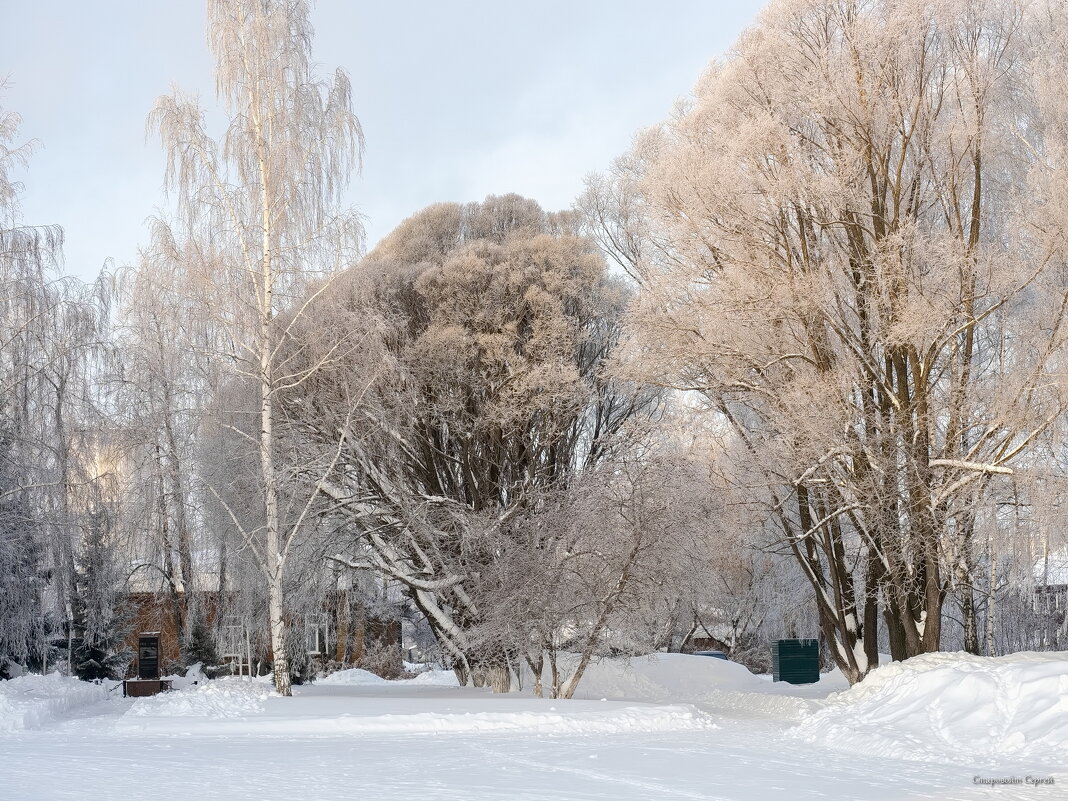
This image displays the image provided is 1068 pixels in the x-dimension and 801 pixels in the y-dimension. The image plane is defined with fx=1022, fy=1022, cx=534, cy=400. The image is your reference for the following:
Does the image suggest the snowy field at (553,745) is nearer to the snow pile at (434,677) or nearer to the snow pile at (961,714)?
the snow pile at (961,714)

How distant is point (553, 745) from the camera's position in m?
12.6

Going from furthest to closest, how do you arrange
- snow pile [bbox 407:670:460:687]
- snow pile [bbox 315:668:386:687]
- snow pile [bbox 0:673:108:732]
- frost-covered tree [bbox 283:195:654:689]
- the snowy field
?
snow pile [bbox 407:670:460:687], snow pile [bbox 315:668:386:687], frost-covered tree [bbox 283:195:654:689], snow pile [bbox 0:673:108:732], the snowy field

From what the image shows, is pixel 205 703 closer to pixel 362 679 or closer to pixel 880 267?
pixel 880 267

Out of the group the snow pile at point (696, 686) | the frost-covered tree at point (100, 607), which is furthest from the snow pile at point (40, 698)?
the snow pile at point (696, 686)

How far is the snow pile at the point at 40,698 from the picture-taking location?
1507 cm

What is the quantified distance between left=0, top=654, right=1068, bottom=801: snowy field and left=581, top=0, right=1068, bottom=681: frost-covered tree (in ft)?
9.99

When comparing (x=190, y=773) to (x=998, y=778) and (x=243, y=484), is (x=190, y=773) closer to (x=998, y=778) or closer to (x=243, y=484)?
(x=998, y=778)

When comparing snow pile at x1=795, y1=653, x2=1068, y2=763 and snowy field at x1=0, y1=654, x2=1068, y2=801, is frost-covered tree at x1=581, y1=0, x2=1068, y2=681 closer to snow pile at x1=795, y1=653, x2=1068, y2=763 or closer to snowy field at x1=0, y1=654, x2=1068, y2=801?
snowy field at x1=0, y1=654, x2=1068, y2=801

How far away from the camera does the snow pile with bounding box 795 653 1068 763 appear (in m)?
10.7

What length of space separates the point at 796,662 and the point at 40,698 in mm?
17059

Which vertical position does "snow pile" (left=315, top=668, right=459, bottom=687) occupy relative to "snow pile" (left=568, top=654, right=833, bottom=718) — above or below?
below

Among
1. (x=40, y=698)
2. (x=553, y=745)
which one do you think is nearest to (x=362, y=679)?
(x=40, y=698)

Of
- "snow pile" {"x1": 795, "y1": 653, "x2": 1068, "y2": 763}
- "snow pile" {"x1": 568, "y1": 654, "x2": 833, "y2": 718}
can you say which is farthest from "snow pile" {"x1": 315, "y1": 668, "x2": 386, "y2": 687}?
"snow pile" {"x1": 795, "y1": 653, "x2": 1068, "y2": 763}

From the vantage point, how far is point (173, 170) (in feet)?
59.3
